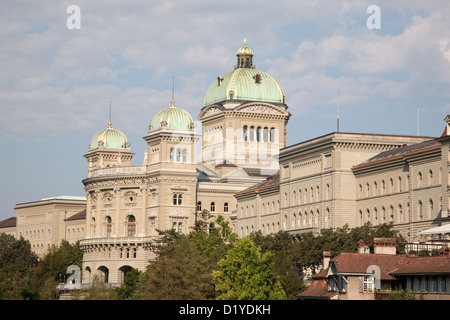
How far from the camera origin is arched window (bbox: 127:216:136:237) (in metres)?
182

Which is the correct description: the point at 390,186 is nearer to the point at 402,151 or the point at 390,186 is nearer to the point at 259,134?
the point at 402,151

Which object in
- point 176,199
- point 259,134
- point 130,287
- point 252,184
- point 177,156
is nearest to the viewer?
point 130,287

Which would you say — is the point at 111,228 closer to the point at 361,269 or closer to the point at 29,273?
the point at 29,273

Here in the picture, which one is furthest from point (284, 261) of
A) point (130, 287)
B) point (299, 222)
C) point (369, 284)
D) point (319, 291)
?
point (369, 284)

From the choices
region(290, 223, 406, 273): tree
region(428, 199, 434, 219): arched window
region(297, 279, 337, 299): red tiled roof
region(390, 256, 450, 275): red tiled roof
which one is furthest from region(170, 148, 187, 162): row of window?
region(390, 256, 450, 275): red tiled roof

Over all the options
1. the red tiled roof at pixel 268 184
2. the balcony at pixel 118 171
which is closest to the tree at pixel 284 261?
the red tiled roof at pixel 268 184

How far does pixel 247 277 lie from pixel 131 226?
82.9 meters

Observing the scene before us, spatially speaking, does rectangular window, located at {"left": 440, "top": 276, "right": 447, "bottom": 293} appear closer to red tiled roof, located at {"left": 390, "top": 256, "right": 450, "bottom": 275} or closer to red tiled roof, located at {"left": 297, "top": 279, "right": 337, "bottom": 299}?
red tiled roof, located at {"left": 390, "top": 256, "right": 450, "bottom": 275}

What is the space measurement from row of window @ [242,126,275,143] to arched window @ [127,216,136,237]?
2549 centimetres

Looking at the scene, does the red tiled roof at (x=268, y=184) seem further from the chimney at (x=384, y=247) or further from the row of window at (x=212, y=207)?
the chimney at (x=384, y=247)

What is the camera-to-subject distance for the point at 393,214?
130 m

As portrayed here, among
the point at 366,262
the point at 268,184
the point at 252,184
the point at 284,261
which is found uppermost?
the point at 252,184

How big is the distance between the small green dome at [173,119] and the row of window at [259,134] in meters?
21.7

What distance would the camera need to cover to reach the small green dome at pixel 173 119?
176 meters
